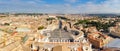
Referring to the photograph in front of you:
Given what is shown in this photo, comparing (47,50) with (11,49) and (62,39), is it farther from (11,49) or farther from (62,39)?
(62,39)

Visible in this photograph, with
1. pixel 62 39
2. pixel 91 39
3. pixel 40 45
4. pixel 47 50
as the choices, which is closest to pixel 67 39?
pixel 62 39

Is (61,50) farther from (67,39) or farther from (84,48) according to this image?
(67,39)

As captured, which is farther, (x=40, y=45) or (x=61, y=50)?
(x=40, y=45)

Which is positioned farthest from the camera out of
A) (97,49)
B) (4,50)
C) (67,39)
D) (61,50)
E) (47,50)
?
(67,39)

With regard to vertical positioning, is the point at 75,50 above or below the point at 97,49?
above

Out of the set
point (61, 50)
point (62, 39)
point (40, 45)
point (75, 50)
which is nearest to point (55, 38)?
point (62, 39)

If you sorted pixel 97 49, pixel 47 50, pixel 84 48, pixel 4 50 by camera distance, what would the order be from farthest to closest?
pixel 97 49 < pixel 84 48 < pixel 47 50 < pixel 4 50

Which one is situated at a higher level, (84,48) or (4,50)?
(4,50)

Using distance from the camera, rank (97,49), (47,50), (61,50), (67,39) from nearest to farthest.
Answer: (61,50) → (47,50) → (97,49) → (67,39)

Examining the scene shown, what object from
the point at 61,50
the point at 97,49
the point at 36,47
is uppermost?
the point at 61,50
